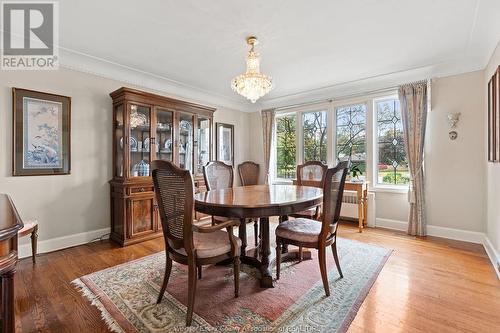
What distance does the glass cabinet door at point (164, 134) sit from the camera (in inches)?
138

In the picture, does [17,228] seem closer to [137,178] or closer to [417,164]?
[137,178]

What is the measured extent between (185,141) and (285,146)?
222 centimetres

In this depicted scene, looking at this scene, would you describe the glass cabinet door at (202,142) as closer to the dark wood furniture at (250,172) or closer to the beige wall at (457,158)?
the dark wood furniture at (250,172)

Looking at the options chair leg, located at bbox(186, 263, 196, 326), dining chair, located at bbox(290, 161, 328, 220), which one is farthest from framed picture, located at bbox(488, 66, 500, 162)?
chair leg, located at bbox(186, 263, 196, 326)

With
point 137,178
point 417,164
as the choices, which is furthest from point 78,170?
point 417,164

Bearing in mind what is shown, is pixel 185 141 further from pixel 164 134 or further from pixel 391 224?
pixel 391 224

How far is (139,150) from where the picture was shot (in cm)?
335

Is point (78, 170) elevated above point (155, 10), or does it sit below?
below

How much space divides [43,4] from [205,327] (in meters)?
2.90

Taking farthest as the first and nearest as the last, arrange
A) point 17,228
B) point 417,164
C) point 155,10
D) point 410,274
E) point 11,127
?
point 417,164 < point 11,127 < point 410,274 < point 155,10 < point 17,228

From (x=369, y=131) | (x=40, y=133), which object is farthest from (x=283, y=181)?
(x=40, y=133)

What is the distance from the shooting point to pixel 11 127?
8.47 feet

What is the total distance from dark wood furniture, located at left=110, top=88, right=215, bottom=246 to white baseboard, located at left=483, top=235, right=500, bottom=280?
12.5 ft

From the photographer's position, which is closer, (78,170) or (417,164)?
(78,170)
